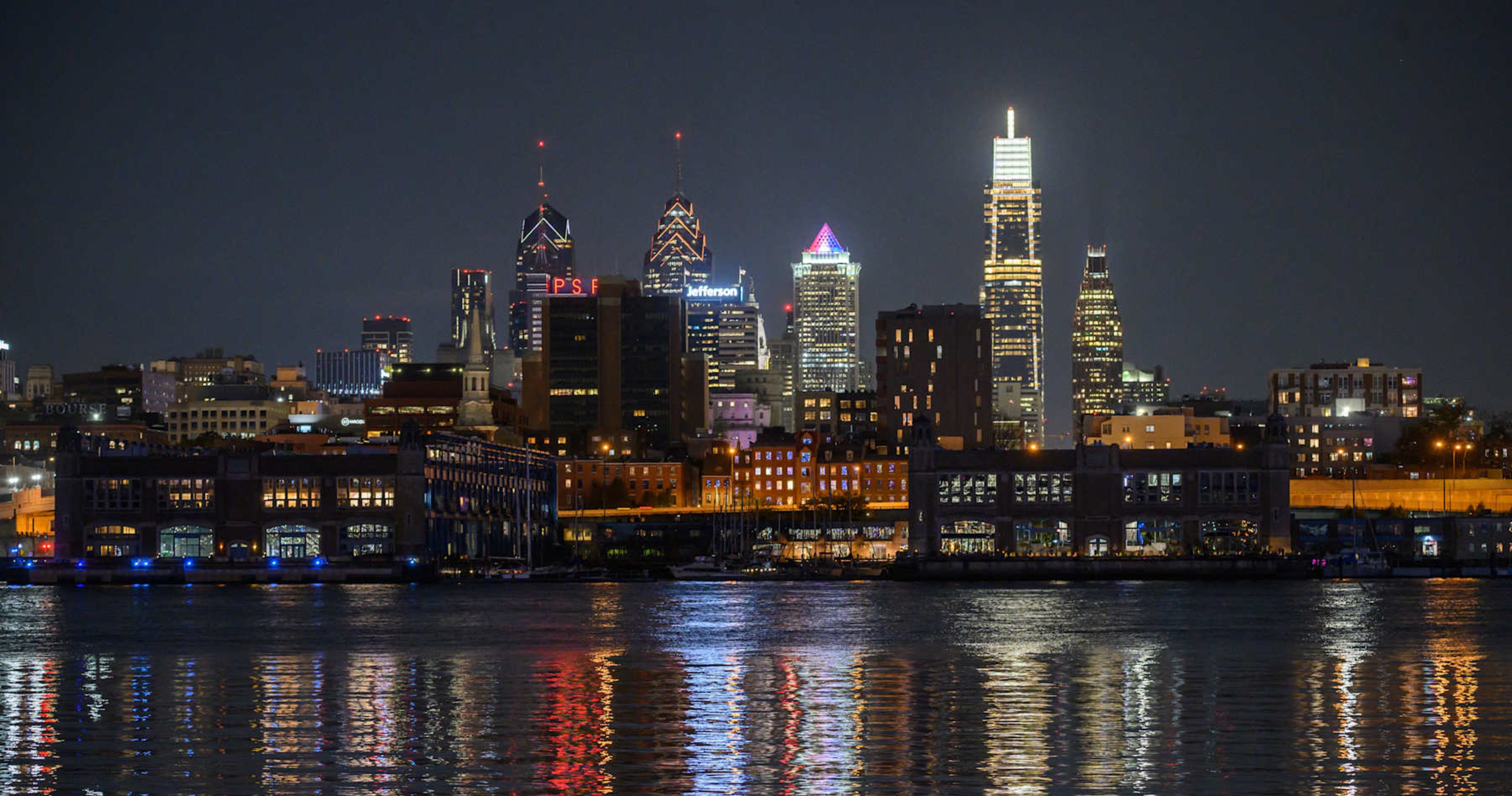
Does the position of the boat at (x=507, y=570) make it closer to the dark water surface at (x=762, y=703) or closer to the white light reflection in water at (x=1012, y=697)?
the dark water surface at (x=762, y=703)

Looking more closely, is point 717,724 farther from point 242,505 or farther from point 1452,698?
point 242,505

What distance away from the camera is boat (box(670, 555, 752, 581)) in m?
177

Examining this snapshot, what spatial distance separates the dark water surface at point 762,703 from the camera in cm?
4191

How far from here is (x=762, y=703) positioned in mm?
55812

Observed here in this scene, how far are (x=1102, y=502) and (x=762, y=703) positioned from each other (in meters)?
118

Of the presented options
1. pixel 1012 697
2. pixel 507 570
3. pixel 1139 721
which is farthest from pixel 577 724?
pixel 507 570

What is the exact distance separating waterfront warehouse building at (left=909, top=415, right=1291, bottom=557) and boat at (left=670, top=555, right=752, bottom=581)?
1593 centimetres

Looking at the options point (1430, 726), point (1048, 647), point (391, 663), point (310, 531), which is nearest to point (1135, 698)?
point (1430, 726)

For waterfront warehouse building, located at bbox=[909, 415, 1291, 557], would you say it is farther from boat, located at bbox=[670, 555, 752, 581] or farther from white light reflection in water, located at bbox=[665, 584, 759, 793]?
white light reflection in water, located at bbox=[665, 584, 759, 793]

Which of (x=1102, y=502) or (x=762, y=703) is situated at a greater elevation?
(x=1102, y=502)

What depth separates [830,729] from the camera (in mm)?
49375

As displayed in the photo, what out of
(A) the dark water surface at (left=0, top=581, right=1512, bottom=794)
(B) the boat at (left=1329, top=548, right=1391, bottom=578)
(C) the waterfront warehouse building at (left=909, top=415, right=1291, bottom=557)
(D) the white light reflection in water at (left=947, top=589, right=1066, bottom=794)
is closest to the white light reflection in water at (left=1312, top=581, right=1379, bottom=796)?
(A) the dark water surface at (left=0, top=581, right=1512, bottom=794)

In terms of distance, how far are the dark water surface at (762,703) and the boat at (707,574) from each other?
67.5 meters

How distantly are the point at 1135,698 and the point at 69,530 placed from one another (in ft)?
437
